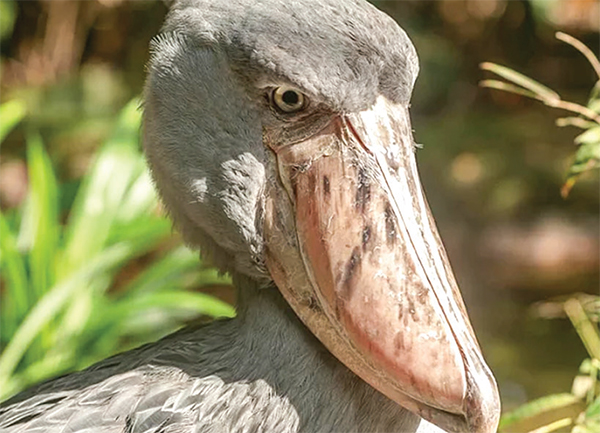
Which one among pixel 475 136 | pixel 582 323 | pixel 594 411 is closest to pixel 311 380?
pixel 594 411

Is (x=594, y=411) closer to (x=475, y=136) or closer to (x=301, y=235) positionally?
(x=301, y=235)

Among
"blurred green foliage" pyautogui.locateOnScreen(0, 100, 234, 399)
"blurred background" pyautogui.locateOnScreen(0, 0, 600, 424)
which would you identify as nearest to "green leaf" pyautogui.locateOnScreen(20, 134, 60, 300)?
"blurred green foliage" pyautogui.locateOnScreen(0, 100, 234, 399)

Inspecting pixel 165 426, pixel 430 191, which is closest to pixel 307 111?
pixel 165 426

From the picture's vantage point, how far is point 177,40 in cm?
151

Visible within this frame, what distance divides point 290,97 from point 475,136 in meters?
4.29

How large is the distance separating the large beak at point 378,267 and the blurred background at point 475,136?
85.2 inches

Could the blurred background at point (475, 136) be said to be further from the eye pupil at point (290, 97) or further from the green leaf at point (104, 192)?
the eye pupil at point (290, 97)

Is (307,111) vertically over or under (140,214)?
over

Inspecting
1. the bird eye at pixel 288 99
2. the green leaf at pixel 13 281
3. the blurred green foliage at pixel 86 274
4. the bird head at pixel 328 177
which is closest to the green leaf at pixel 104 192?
the blurred green foliage at pixel 86 274

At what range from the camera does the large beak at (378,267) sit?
54.6 inches

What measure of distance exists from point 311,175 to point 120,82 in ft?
15.2

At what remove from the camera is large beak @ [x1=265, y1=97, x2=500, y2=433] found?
1387 millimetres

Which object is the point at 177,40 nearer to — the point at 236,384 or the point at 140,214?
the point at 236,384

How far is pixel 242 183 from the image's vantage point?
1.48 metres
